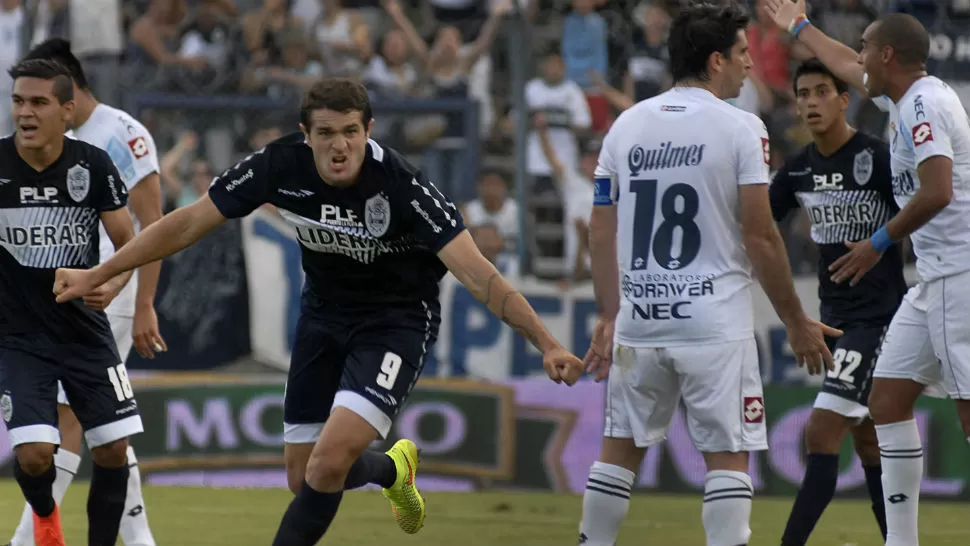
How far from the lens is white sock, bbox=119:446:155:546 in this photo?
7.04 metres

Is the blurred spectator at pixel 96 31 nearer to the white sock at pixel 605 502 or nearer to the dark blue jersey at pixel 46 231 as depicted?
the dark blue jersey at pixel 46 231

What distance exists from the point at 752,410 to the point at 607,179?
1.09 meters

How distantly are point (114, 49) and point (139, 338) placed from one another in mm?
6558

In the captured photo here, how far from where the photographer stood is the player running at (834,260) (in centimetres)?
736

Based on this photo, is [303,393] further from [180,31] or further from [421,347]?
[180,31]

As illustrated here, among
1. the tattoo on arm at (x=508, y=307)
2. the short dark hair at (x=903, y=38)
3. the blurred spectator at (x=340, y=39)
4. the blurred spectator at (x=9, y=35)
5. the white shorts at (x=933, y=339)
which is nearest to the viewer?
the tattoo on arm at (x=508, y=307)

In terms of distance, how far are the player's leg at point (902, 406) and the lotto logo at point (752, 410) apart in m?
1.38

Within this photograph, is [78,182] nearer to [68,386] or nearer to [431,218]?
[68,386]

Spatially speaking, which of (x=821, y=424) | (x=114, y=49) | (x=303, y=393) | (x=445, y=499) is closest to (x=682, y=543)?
(x=821, y=424)

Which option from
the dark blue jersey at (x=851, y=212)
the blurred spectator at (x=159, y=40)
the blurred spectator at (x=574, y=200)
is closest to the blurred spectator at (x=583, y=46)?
the blurred spectator at (x=574, y=200)

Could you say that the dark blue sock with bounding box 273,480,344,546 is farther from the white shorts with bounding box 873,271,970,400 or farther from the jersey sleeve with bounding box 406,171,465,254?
the white shorts with bounding box 873,271,970,400

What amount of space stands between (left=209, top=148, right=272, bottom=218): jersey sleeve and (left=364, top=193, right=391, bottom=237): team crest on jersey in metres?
0.41

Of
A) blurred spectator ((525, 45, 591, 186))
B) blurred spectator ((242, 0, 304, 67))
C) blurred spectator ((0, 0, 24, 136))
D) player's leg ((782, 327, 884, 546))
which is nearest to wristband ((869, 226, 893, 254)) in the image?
player's leg ((782, 327, 884, 546))

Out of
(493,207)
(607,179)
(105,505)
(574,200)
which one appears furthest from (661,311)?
(574,200)
